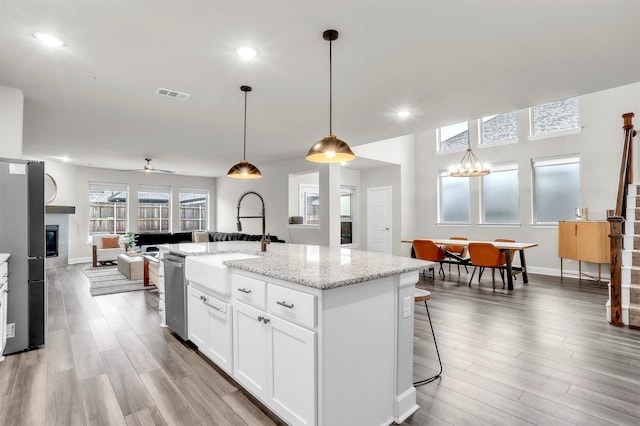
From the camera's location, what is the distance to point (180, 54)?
8.63ft

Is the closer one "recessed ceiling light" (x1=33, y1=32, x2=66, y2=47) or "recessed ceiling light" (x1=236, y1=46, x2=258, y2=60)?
"recessed ceiling light" (x1=33, y1=32, x2=66, y2=47)

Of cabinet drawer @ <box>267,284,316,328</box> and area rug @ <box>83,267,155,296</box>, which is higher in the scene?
cabinet drawer @ <box>267,284,316,328</box>

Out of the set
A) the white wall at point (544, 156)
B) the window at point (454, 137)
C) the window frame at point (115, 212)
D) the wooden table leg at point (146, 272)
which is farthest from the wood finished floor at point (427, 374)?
the window frame at point (115, 212)

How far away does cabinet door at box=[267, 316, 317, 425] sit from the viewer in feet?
5.32

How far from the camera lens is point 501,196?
7328 mm

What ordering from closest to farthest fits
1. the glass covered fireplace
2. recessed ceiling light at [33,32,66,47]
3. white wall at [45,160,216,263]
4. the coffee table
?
recessed ceiling light at [33,32,66,47], the coffee table, the glass covered fireplace, white wall at [45,160,216,263]

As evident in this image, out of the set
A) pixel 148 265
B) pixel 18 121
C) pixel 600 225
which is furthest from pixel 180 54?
pixel 600 225

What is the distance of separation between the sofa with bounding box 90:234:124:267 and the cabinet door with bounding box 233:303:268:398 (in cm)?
719

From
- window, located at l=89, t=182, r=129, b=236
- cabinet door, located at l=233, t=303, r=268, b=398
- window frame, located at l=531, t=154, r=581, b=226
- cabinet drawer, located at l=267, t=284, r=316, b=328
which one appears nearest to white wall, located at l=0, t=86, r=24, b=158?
cabinet door, located at l=233, t=303, r=268, b=398

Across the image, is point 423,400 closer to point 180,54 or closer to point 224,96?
point 180,54

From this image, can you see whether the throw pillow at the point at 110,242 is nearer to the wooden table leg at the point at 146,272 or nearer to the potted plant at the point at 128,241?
the potted plant at the point at 128,241

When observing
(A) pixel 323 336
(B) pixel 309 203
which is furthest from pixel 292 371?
(B) pixel 309 203

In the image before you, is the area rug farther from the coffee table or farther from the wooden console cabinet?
the wooden console cabinet

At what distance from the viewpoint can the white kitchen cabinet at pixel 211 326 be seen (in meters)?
2.33
